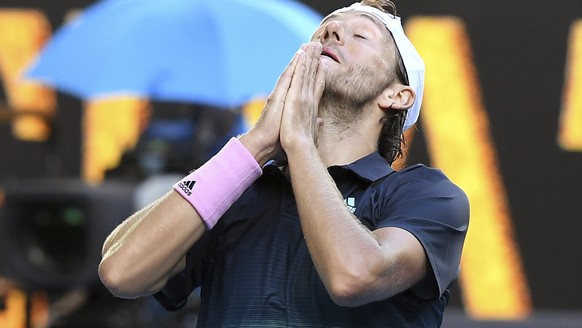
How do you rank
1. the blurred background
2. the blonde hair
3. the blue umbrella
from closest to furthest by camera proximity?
the blonde hair → the blue umbrella → the blurred background

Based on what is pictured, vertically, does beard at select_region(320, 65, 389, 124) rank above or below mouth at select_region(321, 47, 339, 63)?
below

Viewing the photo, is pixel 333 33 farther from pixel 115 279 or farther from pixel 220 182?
pixel 115 279

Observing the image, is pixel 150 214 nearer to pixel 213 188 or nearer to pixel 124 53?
pixel 213 188

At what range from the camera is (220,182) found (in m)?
2.24

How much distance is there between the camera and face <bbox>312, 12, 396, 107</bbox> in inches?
96.1

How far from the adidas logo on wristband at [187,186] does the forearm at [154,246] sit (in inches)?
0.7

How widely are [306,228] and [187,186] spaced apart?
0.87 ft

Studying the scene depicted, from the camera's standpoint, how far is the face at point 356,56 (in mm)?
2441

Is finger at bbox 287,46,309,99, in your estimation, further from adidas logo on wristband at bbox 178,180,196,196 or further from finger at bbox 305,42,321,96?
adidas logo on wristband at bbox 178,180,196,196

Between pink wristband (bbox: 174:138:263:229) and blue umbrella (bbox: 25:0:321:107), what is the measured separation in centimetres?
280

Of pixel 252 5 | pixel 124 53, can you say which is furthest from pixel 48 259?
pixel 252 5

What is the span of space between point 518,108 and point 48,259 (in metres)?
2.88

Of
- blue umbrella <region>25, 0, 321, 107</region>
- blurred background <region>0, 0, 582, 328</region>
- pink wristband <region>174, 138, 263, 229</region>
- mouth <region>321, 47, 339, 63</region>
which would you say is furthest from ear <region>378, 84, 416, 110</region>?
blurred background <region>0, 0, 582, 328</region>

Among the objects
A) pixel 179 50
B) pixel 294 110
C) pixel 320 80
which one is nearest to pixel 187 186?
pixel 294 110
